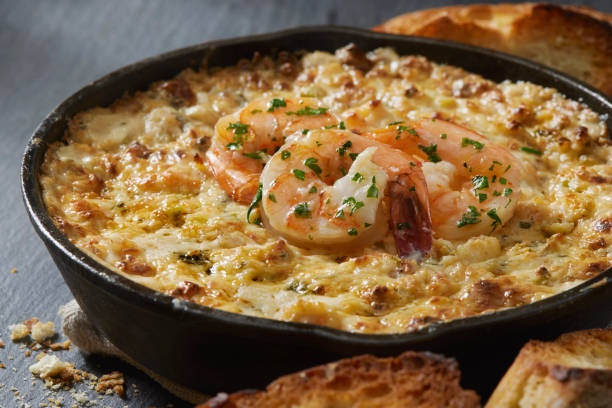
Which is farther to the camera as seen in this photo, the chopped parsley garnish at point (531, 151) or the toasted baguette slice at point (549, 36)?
the toasted baguette slice at point (549, 36)

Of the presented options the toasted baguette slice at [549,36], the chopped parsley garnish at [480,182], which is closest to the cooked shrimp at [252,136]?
the chopped parsley garnish at [480,182]

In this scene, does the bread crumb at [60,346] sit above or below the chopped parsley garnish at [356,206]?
below

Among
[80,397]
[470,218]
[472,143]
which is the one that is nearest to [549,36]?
[472,143]

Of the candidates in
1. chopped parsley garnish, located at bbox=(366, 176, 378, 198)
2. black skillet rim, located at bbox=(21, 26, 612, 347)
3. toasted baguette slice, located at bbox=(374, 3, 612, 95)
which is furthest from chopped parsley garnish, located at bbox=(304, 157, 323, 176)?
toasted baguette slice, located at bbox=(374, 3, 612, 95)

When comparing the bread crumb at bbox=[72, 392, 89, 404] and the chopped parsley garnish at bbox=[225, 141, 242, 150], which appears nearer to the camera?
the bread crumb at bbox=[72, 392, 89, 404]

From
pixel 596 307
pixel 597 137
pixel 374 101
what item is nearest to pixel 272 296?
pixel 596 307

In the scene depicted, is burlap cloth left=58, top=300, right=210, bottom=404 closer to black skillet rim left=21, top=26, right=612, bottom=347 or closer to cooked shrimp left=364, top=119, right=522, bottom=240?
black skillet rim left=21, top=26, right=612, bottom=347

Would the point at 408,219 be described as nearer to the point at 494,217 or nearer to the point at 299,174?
the point at 494,217

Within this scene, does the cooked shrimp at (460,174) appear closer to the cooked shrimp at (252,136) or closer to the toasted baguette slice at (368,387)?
the cooked shrimp at (252,136)
